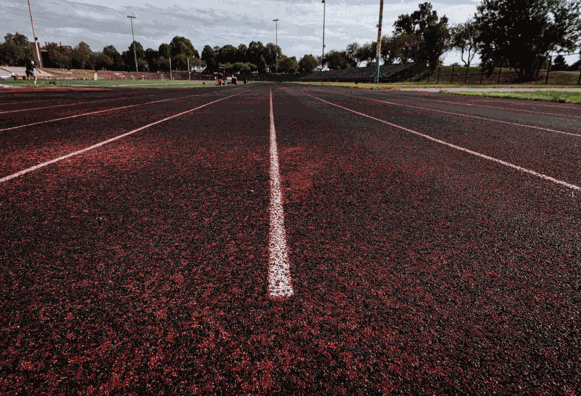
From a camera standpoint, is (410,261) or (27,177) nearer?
(410,261)

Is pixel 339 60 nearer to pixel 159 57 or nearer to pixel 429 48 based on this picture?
pixel 429 48

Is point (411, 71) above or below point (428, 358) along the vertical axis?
above

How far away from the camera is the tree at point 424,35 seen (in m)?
65.9

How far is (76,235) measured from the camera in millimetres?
2371

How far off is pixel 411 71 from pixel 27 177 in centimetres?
6799

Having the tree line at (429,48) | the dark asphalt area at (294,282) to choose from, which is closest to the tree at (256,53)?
the tree line at (429,48)

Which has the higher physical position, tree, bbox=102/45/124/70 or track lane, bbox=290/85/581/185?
tree, bbox=102/45/124/70

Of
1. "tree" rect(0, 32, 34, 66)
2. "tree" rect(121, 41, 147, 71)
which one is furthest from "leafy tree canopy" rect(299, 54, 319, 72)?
"tree" rect(0, 32, 34, 66)

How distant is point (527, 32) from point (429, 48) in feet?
103

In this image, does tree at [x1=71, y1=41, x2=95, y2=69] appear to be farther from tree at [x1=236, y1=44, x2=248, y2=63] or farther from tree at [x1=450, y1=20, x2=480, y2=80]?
tree at [x1=450, y1=20, x2=480, y2=80]

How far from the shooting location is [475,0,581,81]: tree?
35812mm

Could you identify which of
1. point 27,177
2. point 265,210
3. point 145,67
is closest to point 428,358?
point 265,210

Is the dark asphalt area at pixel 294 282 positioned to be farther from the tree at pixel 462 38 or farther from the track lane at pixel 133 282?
the tree at pixel 462 38

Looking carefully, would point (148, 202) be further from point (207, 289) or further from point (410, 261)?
point (410, 261)
